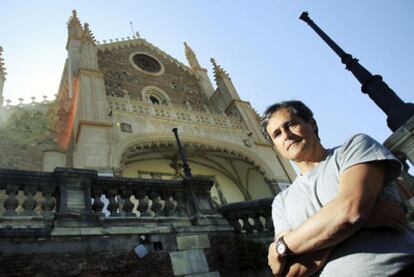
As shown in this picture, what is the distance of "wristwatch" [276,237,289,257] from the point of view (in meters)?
1.60

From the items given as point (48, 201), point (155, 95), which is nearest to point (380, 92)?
point (48, 201)

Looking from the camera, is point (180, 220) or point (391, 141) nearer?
point (391, 141)

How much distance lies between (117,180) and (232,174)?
38.0ft

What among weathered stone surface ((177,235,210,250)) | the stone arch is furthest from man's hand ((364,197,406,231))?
the stone arch

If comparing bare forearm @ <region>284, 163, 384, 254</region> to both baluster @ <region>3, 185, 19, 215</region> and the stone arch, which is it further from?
the stone arch

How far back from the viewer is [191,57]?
24.6m

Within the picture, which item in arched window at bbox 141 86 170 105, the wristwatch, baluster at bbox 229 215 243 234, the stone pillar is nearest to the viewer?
the wristwatch

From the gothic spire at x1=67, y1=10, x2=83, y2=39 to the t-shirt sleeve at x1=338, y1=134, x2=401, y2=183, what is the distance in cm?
1878

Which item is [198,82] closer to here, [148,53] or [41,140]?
[148,53]

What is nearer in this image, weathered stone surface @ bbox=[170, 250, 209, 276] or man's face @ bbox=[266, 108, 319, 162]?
man's face @ bbox=[266, 108, 319, 162]

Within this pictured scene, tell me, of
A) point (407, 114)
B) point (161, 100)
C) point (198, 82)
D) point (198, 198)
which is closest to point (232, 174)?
point (161, 100)

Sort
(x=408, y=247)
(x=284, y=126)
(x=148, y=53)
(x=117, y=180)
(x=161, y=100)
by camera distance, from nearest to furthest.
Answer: (x=408, y=247) → (x=284, y=126) → (x=117, y=180) → (x=161, y=100) → (x=148, y=53)

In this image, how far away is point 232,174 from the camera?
650 inches

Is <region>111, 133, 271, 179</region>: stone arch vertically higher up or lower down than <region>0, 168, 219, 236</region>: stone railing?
higher up
